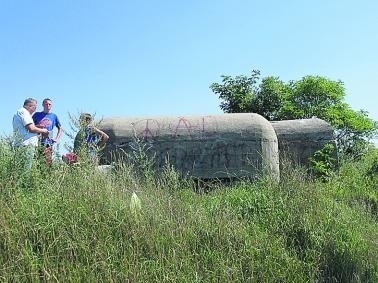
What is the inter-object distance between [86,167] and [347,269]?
3.11m

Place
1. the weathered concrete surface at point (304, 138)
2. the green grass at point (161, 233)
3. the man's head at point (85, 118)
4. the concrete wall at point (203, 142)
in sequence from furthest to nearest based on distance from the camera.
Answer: the weathered concrete surface at point (304, 138) < the concrete wall at point (203, 142) < the man's head at point (85, 118) < the green grass at point (161, 233)

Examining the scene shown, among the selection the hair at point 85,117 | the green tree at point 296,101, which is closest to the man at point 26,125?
the hair at point 85,117

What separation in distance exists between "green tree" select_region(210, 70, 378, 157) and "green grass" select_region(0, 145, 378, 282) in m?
13.9

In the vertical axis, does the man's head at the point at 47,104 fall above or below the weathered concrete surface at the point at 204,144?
above

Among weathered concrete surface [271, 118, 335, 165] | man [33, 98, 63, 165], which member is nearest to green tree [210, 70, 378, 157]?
weathered concrete surface [271, 118, 335, 165]

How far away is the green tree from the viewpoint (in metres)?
20.7

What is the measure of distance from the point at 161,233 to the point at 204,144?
691cm

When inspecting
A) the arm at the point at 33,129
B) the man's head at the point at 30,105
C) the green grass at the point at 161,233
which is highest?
the man's head at the point at 30,105

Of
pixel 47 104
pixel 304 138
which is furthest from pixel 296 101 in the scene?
pixel 47 104

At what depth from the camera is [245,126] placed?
12570 mm

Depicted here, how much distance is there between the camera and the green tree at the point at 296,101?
20.7m

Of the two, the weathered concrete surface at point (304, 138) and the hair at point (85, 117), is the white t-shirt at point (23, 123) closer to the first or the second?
the hair at point (85, 117)

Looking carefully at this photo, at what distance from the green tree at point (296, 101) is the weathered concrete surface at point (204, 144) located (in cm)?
833

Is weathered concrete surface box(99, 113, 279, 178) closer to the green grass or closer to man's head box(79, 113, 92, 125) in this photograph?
the green grass
